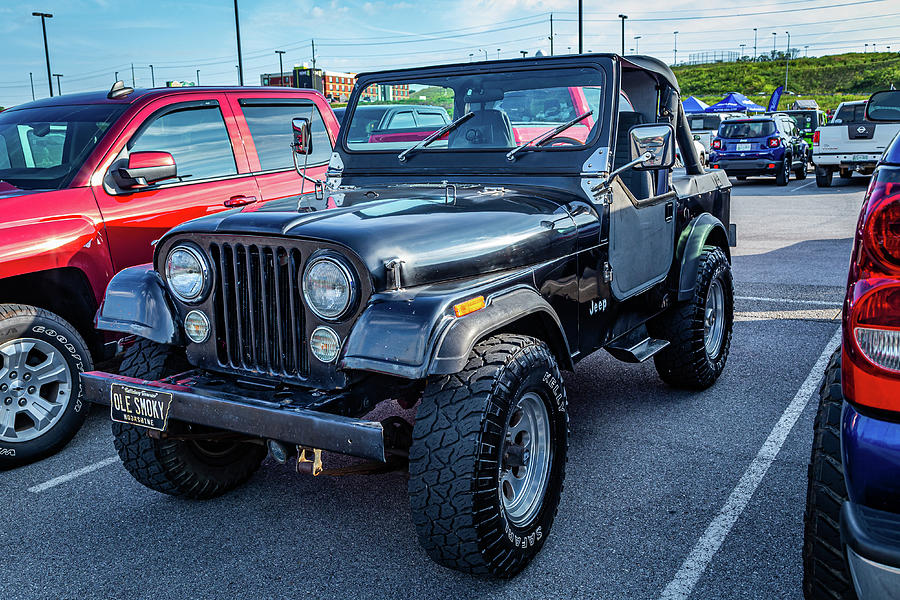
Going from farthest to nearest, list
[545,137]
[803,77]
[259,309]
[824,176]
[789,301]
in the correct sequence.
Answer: [803,77] < [824,176] < [789,301] < [545,137] < [259,309]

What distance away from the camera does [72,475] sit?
4.10 m

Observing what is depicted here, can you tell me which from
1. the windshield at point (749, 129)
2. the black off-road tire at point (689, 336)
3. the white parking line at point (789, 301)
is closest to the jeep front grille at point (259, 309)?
the black off-road tire at point (689, 336)

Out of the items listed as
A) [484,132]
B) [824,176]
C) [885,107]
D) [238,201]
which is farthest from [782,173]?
[885,107]

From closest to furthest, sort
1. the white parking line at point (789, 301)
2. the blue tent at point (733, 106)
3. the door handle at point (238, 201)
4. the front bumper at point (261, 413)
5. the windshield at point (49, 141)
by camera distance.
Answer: the front bumper at point (261, 413) < the windshield at point (49, 141) < the door handle at point (238, 201) < the white parking line at point (789, 301) < the blue tent at point (733, 106)

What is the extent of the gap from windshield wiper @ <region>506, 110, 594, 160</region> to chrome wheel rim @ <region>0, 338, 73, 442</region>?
2.66 meters

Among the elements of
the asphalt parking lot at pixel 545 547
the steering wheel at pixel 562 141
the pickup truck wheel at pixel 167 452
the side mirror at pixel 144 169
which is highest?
the steering wheel at pixel 562 141

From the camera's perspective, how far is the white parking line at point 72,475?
3975 mm

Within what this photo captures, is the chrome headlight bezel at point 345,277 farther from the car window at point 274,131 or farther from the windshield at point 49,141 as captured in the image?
the car window at point 274,131

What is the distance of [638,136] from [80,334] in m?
3.32

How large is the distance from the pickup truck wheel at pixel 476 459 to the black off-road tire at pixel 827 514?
3.47 ft

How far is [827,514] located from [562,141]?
8.12 feet

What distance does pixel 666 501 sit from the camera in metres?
3.59

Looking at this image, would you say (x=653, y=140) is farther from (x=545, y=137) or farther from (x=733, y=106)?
(x=733, y=106)

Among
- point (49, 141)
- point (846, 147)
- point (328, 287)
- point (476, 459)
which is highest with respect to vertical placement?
point (49, 141)
